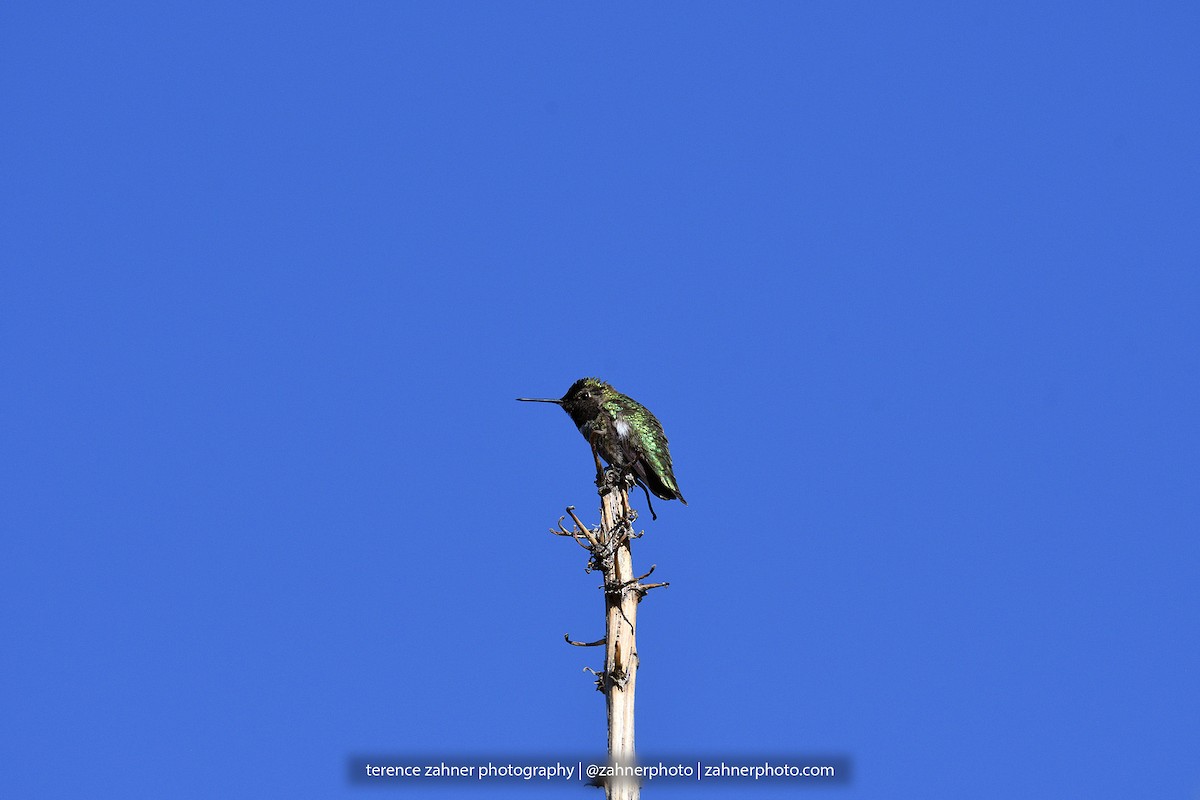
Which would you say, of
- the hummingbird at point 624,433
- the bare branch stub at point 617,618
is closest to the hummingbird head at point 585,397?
the hummingbird at point 624,433

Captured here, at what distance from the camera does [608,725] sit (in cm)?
1096

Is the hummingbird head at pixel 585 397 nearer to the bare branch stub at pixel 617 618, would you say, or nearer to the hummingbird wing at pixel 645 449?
the hummingbird wing at pixel 645 449

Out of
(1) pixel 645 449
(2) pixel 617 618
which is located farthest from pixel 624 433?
(2) pixel 617 618

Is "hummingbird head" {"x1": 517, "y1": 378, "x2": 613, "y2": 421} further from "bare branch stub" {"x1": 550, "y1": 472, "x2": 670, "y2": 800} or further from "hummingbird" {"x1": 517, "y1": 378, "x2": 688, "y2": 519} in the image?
"bare branch stub" {"x1": 550, "y1": 472, "x2": 670, "y2": 800}

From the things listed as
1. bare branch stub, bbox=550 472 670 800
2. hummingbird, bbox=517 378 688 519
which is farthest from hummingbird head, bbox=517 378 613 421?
bare branch stub, bbox=550 472 670 800

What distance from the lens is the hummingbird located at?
13.5 m

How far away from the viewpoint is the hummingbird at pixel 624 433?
44.4 ft

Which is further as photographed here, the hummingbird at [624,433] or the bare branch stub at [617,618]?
the hummingbird at [624,433]

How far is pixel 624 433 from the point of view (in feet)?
44.6

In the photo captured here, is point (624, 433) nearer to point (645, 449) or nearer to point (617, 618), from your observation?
point (645, 449)

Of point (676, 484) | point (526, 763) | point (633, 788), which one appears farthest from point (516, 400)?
point (633, 788)

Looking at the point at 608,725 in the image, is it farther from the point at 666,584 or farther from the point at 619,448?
the point at 619,448

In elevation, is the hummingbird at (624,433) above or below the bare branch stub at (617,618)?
above

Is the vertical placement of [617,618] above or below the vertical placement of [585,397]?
below
